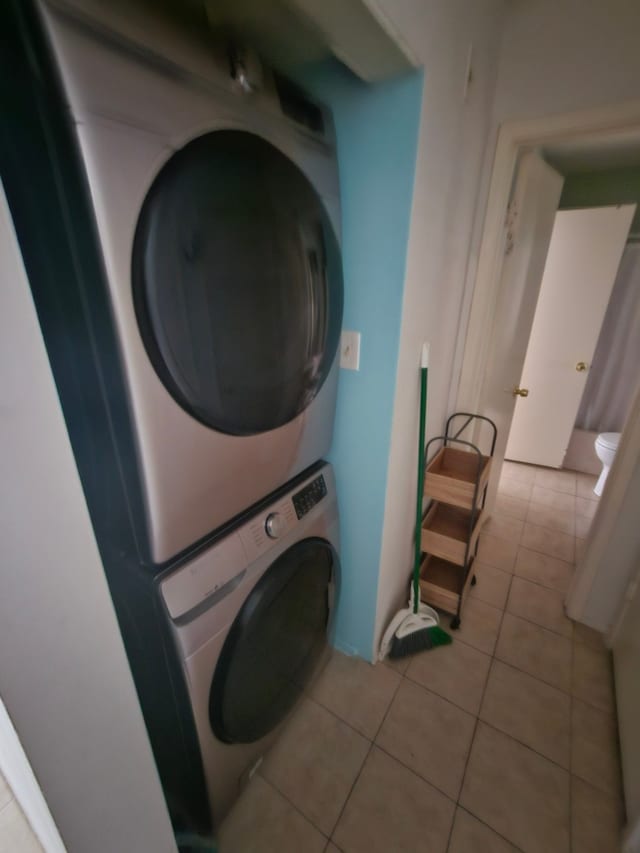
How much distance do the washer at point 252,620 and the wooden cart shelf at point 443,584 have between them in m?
0.66

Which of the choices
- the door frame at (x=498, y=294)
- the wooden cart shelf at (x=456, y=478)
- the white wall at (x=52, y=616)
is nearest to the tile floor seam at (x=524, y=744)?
the door frame at (x=498, y=294)

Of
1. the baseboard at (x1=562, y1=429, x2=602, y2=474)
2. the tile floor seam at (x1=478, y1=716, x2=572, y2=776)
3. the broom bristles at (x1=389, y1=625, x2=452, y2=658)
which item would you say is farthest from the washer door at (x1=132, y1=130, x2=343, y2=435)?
the baseboard at (x1=562, y1=429, x2=602, y2=474)

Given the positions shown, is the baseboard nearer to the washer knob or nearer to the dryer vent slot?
the washer knob

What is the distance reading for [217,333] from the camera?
0.64 meters

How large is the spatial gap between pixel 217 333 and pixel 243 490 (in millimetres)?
335

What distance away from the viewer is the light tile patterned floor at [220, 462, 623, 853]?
104cm

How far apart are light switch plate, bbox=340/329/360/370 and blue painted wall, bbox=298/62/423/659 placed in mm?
19

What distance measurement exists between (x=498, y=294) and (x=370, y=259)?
1015 mm

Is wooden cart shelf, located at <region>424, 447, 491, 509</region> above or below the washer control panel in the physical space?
below

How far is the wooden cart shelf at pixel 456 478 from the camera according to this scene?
1.42m

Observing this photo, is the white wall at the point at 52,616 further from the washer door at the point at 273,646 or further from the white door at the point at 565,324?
the white door at the point at 565,324

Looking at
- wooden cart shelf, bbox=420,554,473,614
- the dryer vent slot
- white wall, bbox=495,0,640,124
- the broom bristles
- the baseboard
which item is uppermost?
white wall, bbox=495,0,640,124

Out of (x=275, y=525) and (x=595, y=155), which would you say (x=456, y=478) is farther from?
(x=595, y=155)

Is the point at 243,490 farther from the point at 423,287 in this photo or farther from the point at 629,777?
the point at 629,777
